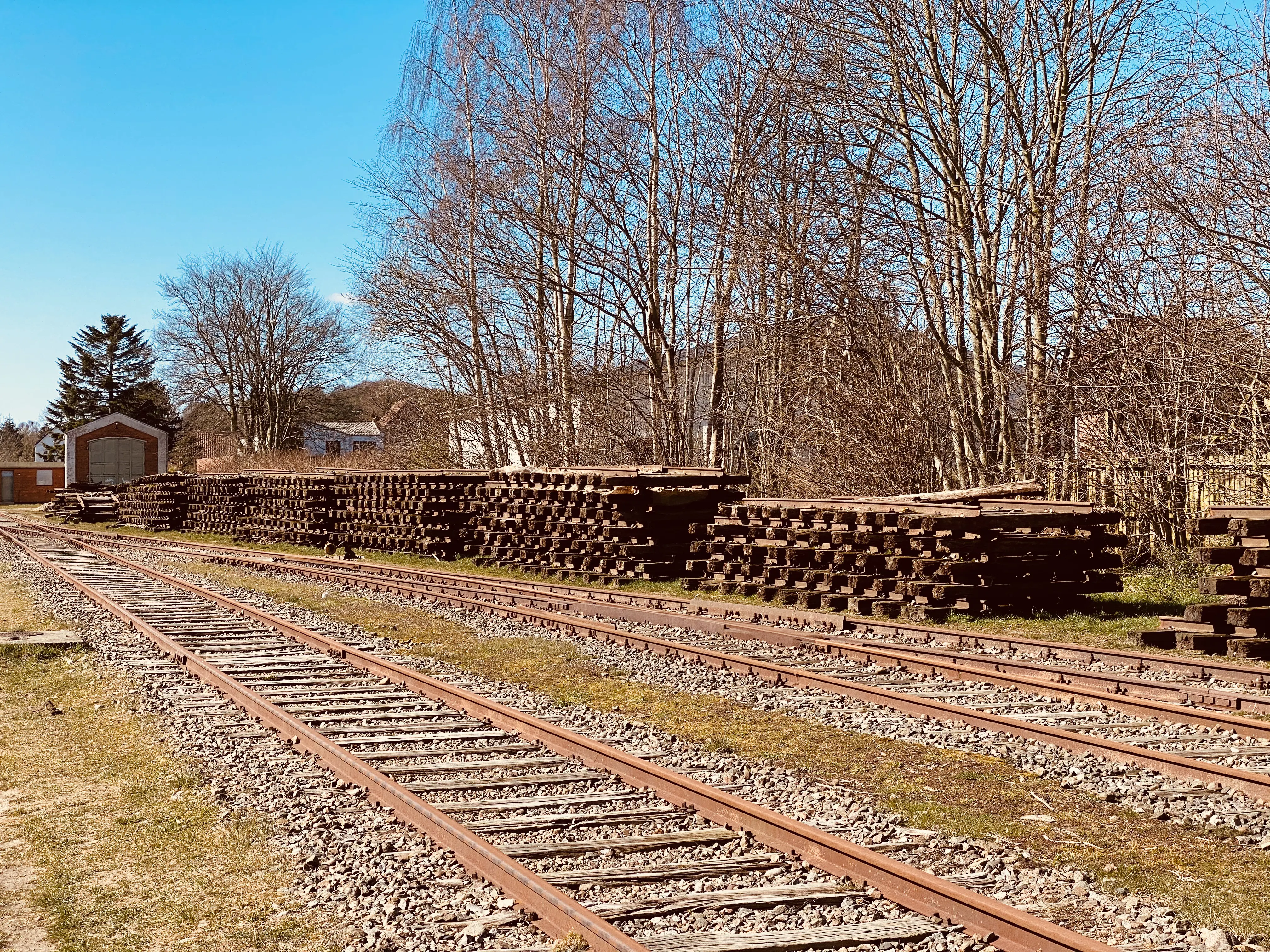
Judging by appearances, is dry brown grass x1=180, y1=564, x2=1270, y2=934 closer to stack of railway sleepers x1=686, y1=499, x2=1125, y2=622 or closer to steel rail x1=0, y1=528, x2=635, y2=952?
steel rail x1=0, y1=528, x2=635, y2=952

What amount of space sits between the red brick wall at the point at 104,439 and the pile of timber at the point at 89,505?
15.3 m

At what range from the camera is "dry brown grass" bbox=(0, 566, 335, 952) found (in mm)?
5430

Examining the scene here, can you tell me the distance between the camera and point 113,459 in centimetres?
7206

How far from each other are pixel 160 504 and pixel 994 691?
41258 millimetres

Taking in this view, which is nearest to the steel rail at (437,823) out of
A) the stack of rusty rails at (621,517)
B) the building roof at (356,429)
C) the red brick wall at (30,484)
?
the stack of rusty rails at (621,517)

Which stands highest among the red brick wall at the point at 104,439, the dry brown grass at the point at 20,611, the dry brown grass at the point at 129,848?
the red brick wall at the point at 104,439

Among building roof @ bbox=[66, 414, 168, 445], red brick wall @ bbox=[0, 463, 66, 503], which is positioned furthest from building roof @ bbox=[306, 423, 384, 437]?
red brick wall @ bbox=[0, 463, 66, 503]

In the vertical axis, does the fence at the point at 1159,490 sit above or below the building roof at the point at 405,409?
below

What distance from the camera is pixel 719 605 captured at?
17016mm

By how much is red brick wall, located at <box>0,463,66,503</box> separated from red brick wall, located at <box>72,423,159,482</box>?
11.8 metres

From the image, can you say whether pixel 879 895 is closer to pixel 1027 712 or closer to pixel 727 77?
pixel 1027 712

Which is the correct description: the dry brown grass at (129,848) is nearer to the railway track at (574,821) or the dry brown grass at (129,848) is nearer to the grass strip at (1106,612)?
the railway track at (574,821)

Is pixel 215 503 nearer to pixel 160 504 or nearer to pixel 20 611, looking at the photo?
pixel 160 504

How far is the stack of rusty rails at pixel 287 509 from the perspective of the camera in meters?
33.8
